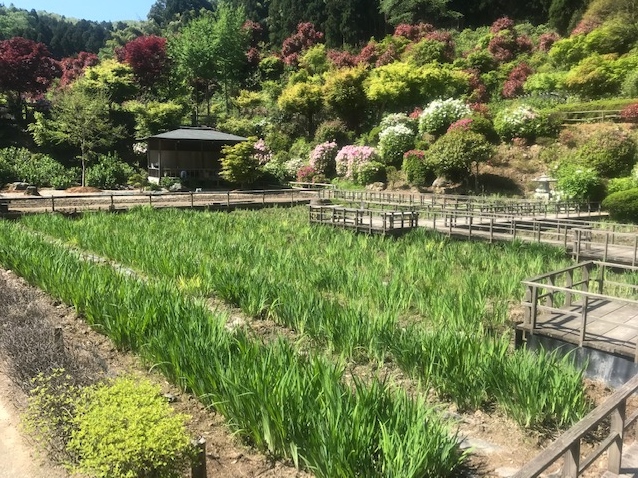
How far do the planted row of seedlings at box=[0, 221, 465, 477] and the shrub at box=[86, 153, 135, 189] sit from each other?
80.2 feet

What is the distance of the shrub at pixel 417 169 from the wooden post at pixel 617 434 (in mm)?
22976

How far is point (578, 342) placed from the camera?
576 cm

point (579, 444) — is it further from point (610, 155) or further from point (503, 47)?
point (503, 47)

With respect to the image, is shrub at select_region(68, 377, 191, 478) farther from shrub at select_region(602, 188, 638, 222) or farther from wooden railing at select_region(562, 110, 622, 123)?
wooden railing at select_region(562, 110, 622, 123)

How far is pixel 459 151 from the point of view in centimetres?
2364

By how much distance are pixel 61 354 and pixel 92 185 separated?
25.5 m

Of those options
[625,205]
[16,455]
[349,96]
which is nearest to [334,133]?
[349,96]

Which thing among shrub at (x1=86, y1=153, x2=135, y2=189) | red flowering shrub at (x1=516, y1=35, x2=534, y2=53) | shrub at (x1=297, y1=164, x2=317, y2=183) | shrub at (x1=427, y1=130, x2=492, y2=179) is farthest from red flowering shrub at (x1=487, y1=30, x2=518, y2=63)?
shrub at (x1=86, y1=153, x2=135, y2=189)

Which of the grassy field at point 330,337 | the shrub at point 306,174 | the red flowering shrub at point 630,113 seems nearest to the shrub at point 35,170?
the shrub at point 306,174

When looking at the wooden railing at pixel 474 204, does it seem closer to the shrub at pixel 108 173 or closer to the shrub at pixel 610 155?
the shrub at pixel 610 155

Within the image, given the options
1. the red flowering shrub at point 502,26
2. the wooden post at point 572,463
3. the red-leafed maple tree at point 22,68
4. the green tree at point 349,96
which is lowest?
the wooden post at point 572,463

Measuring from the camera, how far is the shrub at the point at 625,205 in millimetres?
16922

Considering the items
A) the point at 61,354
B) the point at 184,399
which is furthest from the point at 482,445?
the point at 61,354

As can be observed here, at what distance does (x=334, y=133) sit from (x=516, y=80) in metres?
11.9
